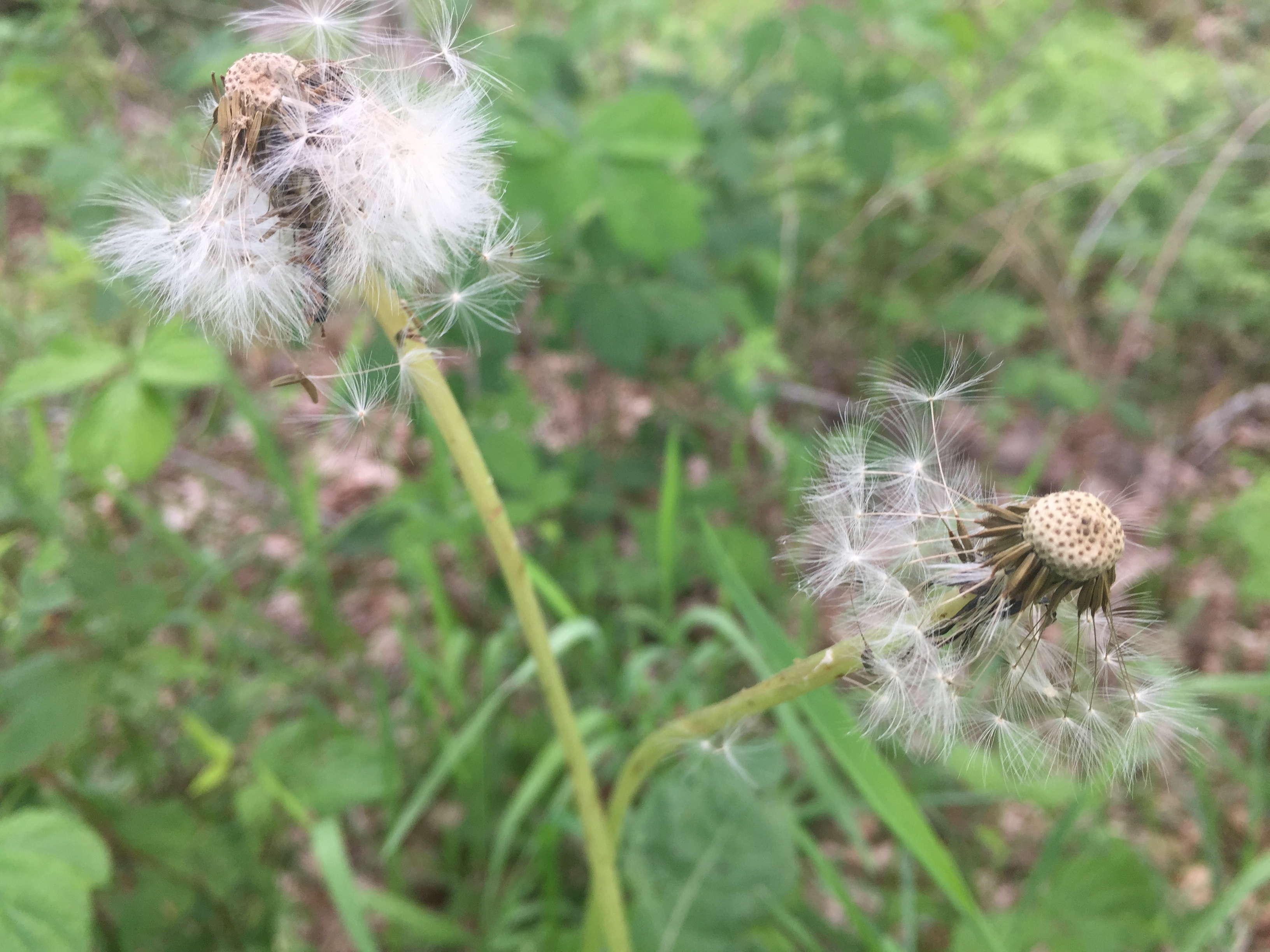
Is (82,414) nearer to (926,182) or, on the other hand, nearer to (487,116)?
(487,116)

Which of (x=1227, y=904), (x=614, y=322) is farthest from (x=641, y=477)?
(x=1227, y=904)

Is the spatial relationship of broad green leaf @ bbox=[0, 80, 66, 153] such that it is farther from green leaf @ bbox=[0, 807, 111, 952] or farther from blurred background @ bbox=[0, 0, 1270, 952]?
green leaf @ bbox=[0, 807, 111, 952]

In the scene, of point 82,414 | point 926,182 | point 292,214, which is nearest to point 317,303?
point 292,214

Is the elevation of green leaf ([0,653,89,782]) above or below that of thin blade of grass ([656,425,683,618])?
above

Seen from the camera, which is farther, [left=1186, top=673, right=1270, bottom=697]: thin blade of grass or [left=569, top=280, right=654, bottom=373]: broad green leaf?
[left=569, top=280, right=654, bottom=373]: broad green leaf

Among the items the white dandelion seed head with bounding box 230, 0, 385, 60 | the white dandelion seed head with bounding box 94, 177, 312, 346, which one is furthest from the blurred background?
the white dandelion seed head with bounding box 230, 0, 385, 60

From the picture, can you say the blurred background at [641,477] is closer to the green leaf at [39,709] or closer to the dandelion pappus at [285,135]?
the green leaf at [39,709]
